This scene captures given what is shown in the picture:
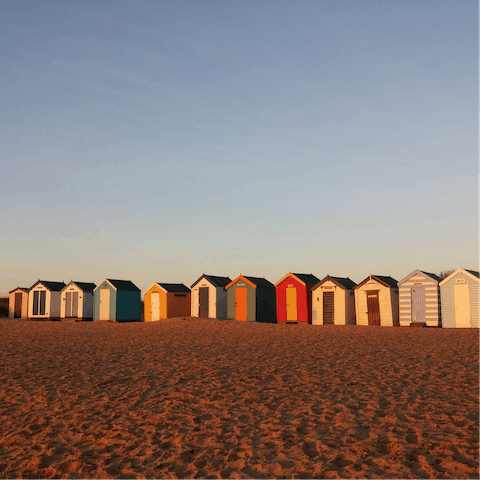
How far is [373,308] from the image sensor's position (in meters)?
31.9

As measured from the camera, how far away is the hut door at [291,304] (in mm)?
35125

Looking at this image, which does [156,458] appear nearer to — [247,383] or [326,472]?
[326,472]

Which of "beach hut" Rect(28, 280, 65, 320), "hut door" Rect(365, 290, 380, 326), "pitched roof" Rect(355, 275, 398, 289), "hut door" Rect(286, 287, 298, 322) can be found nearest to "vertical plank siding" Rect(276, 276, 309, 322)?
"hut door" Rect(286, 287, 298, 322)

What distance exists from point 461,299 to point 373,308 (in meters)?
5.47

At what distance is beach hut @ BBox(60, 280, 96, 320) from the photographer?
42.4 meters

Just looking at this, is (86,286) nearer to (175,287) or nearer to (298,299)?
(175,287)

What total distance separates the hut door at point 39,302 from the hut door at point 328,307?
26.5 meters

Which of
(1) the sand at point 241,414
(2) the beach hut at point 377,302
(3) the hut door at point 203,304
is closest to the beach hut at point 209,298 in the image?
(3) the hut door at point 203,304

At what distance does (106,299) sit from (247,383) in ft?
103

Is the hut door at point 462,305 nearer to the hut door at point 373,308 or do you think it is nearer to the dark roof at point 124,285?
the hut door at point 373,308

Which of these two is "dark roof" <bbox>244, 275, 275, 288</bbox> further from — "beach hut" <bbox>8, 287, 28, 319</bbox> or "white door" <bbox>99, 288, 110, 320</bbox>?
"beach hut" <bbox>8, 287, 28, 319</bbox>

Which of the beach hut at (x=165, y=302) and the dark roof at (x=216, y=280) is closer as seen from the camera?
the dark roof at (x=216, y=280)

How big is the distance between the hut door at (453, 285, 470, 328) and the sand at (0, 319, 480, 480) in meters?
12.6

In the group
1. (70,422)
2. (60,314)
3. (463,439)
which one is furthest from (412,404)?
(60,314)
